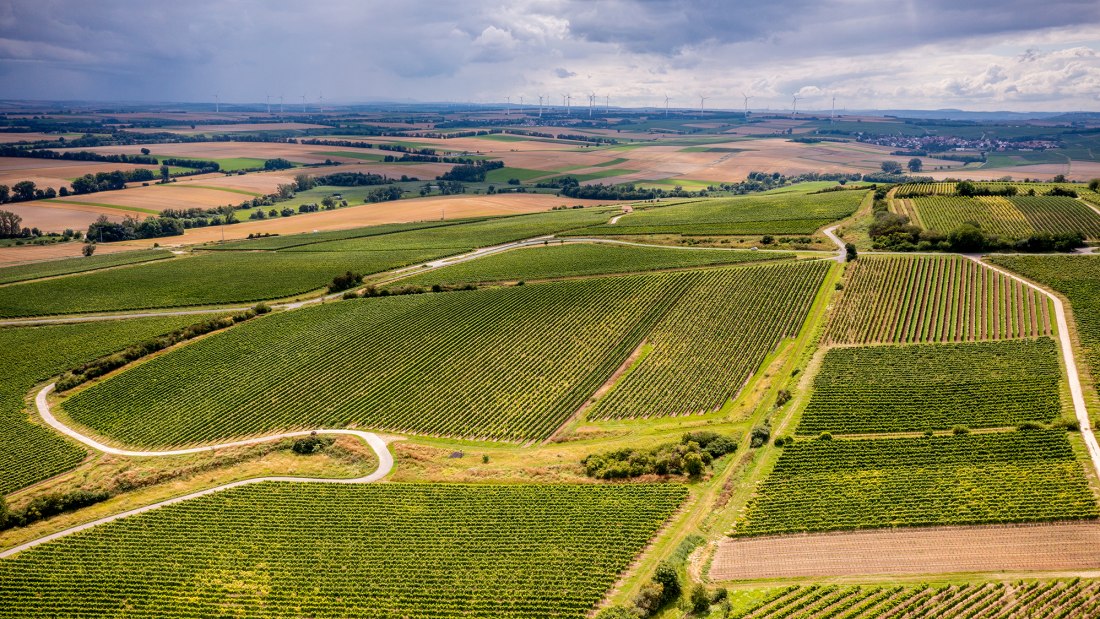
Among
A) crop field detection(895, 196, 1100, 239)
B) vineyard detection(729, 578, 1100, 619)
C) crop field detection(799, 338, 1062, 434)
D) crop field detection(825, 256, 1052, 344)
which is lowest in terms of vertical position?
vineyard detection(729, 578, 1100, 619)

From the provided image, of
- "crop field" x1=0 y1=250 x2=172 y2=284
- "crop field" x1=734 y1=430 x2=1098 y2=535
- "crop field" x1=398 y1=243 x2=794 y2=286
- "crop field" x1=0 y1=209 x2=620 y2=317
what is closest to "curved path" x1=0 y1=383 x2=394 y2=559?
"crop field" x1=734 y1=430 x2=1098 y2=535

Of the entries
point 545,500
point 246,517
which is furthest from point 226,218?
point 545,500

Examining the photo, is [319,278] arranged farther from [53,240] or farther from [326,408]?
[53,240]

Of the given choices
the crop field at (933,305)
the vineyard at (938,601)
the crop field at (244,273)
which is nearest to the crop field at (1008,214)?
the crop field at (933,305)

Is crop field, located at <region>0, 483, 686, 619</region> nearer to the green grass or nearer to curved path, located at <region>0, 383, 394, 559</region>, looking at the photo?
curved path, located at <region>0, 383, 394, 559</region>

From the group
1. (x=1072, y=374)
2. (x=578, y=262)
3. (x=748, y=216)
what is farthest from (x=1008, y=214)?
(x=578, y=262)

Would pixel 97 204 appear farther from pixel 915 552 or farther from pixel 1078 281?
pixel 1078 281
